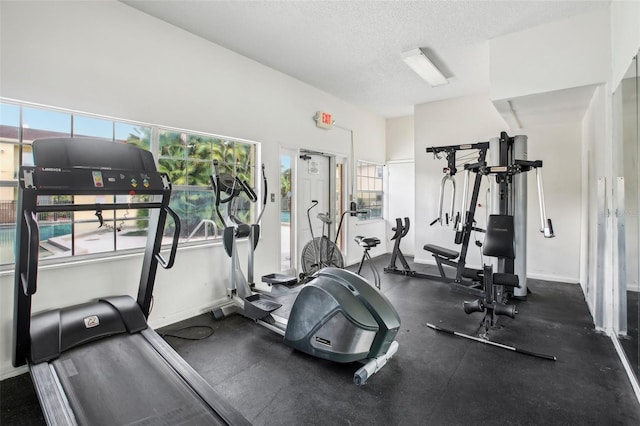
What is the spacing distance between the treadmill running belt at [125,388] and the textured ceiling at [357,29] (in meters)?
3.05

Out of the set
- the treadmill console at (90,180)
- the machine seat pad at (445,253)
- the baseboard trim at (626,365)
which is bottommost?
the baseboard trim at (626,365)

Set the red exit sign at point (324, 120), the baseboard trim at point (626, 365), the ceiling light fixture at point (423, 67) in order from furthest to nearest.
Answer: the red exit sign at point (324, 120) < the ceiling light fixture at point (423, 67) < the baseboard trim at point (626, 365)

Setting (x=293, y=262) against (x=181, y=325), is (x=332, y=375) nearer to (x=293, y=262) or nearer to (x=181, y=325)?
(x=181, y=325)

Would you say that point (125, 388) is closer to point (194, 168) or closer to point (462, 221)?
point (194, 168)

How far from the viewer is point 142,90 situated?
3.04 metres

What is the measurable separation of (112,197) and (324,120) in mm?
3328

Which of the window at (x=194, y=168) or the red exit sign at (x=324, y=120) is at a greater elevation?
the red exit sign at (x=324, y=120)

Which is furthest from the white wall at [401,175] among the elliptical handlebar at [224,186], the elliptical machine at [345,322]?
the elliptical machine at [345,322]

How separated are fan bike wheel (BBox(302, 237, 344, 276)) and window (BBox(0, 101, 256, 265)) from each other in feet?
3.27

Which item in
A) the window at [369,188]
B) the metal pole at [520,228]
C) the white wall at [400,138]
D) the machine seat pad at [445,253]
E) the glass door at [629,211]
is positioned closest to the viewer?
the glass door at [629,211]

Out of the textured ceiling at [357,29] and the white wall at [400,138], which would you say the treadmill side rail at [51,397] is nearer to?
the textured ceiling at [357,29]

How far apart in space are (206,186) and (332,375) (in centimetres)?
253

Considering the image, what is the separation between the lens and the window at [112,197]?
7.98 ft

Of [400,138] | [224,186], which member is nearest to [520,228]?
[400,138]
